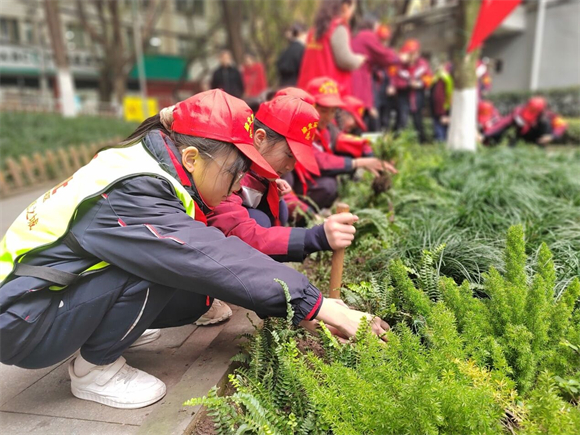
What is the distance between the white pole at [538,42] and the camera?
13.9m

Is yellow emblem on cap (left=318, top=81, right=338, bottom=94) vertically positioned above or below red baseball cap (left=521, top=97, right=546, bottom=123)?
above

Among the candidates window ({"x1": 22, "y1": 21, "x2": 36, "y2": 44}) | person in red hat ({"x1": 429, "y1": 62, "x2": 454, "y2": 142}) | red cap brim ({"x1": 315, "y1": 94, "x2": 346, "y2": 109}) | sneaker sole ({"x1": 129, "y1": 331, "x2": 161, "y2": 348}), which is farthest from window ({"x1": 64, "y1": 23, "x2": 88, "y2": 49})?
sneaker sole ({"x1": 129, "y1": 331, "x2": 161, "y2": 348})

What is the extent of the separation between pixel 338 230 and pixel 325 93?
1.92 meters

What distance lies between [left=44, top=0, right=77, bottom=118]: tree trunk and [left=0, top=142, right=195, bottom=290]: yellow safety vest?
1284 centimetres

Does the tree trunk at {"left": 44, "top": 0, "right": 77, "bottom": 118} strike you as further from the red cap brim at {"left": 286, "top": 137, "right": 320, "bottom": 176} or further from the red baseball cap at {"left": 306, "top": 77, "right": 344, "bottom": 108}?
the red cap brim at {"left": 286, "top": 137, "right": 320, "bottom": 176}

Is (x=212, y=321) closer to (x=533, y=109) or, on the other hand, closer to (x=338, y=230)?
(x=338, y=230)

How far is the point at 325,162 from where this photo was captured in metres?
3.48

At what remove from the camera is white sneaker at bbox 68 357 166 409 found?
5.70ft

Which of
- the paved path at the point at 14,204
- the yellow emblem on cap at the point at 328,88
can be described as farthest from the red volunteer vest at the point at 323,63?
the paved path at the point at 14,204

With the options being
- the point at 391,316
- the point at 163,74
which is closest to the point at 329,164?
the point at 391,316

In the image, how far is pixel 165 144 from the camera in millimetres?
1666

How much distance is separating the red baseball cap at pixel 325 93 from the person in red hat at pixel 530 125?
4706 millimetres

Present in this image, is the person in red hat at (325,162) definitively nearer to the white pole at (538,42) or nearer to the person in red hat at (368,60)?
the person in red hat at (368,60)

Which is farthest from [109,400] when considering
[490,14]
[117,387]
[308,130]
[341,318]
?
[490,14]
